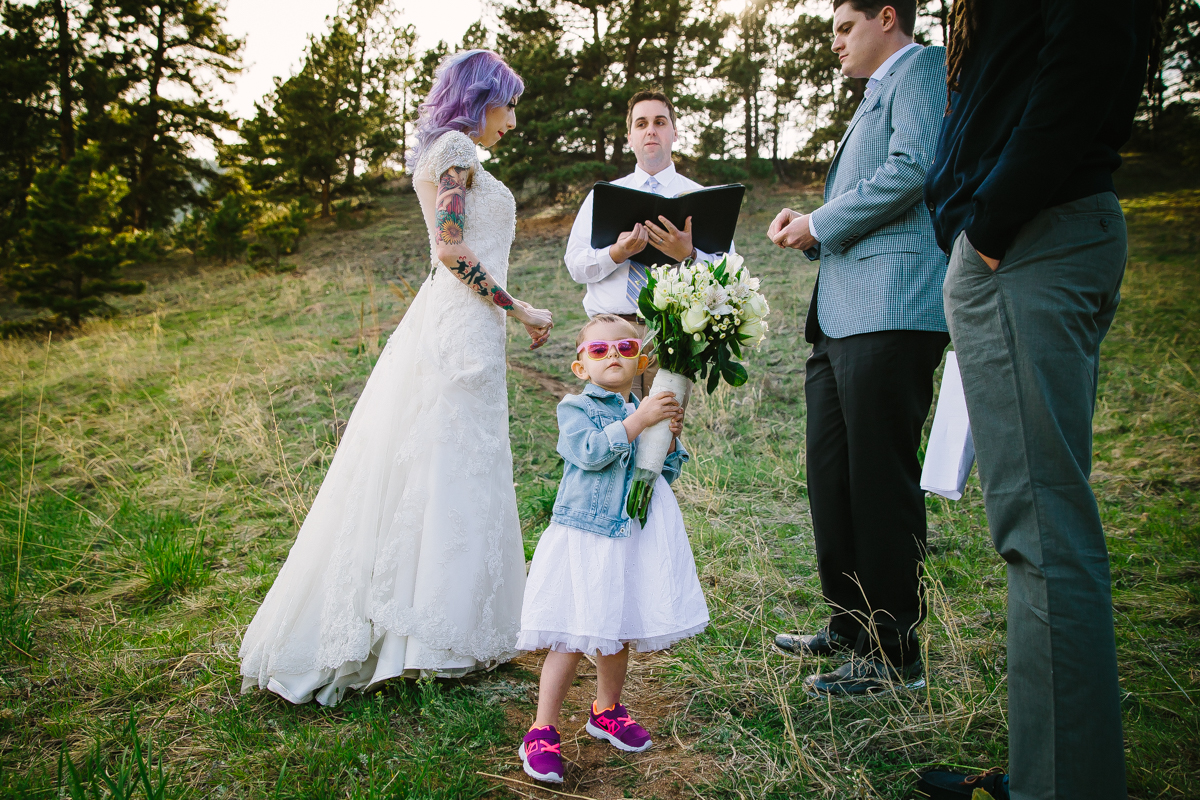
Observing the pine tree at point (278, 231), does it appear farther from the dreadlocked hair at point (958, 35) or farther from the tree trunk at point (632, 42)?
the dreadlocked hair at point (958, 35)

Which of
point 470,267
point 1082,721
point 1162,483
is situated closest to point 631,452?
point 470,267

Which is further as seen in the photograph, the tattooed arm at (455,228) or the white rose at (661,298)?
the tattooed arm at (455,228)

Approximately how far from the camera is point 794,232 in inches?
95.0

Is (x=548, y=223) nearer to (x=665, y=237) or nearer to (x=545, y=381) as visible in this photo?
(x=545, y=381)

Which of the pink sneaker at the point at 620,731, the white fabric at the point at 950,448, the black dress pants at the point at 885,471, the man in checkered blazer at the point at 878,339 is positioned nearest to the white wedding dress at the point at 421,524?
the pink sneaker at the point at 620,731

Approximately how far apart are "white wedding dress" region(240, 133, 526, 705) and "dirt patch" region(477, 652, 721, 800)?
1.46 feet

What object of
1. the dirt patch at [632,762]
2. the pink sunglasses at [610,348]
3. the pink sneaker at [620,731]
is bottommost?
the dirt patch at [632,762]

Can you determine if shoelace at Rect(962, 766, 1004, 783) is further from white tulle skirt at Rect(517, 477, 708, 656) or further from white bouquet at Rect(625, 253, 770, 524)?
white bouquet at Rect(625, 253, 770, 524)

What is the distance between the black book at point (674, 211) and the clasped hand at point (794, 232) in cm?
29

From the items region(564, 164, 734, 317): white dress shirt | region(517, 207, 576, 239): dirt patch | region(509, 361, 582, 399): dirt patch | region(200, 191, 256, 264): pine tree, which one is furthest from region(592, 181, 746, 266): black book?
region(200, 191, 256, 264): pine tree

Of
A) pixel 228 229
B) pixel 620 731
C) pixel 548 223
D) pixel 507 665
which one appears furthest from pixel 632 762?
pixel 228 229

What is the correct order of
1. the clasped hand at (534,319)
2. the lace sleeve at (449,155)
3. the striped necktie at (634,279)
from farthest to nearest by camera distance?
1. the striped necktie at (634,279)
2. the clasped hand at (534,319)
3. the lace sleeve at (449,155)

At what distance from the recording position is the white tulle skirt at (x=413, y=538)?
241 centimetres

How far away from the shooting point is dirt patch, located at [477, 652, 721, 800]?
193cm
